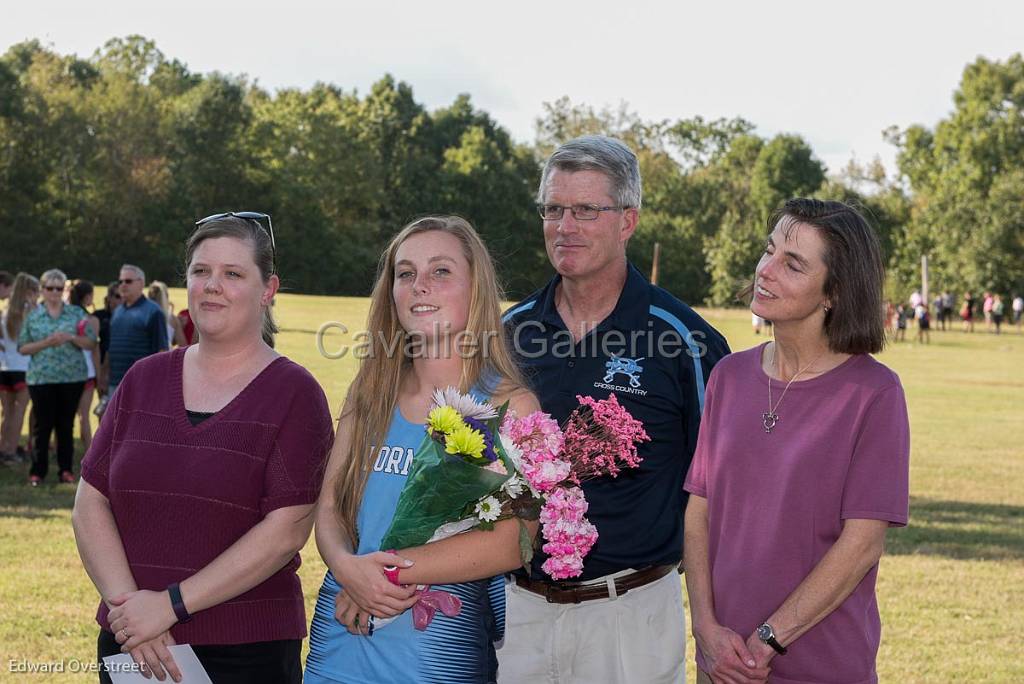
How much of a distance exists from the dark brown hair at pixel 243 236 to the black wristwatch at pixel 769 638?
1871 millimetres

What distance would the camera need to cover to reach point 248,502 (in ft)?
10.6

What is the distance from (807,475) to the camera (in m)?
3.07

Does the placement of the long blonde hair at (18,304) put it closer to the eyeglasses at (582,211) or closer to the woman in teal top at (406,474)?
the eyeglasses at (582,211)

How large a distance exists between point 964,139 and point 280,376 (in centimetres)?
7267

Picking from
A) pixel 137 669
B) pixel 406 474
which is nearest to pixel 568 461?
pixel 406 474

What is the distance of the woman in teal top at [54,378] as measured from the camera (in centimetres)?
1130

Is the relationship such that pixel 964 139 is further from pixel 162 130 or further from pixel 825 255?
pixel 825 255

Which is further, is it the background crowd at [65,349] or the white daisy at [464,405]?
the background crowd at [65,349]

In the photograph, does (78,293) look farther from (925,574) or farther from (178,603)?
(178,603)

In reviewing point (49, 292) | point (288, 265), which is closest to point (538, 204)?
point (49, 292)

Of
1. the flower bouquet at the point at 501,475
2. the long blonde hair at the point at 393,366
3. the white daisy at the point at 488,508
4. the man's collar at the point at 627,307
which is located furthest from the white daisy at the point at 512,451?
the man's collar at the point at 627,307

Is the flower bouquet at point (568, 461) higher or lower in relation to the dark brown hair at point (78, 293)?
lower

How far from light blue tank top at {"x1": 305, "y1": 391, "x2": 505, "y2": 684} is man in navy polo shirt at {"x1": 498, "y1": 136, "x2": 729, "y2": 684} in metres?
0.66
